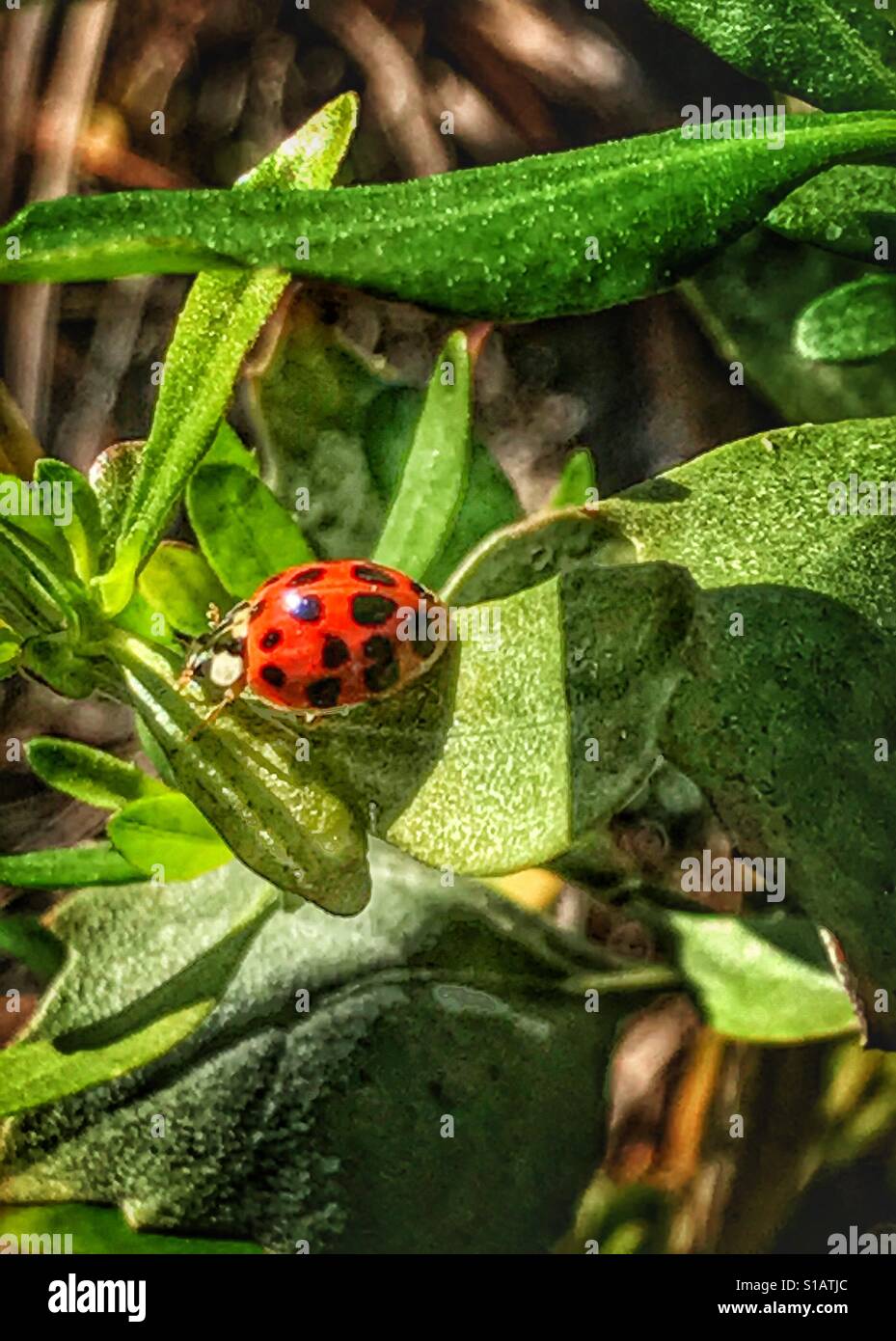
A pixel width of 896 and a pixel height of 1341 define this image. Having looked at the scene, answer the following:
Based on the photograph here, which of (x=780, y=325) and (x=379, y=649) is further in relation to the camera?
(x=780, y=325)

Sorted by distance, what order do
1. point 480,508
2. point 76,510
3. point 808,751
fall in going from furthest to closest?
point 480,508
point 76,510
point 808,751

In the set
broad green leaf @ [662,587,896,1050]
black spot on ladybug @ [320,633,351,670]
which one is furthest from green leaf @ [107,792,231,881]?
broad green leaf @ [662,587,896,1050]

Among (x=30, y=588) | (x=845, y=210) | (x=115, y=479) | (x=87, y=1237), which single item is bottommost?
(x=87, y=1237)

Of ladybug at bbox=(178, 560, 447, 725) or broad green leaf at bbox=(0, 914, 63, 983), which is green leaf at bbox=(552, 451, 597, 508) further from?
broad green leaf at bbox=(0, 914, 63, 983)

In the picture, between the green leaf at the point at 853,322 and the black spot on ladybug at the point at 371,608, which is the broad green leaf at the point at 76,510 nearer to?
the black spot on ladybug at the point at 371,608

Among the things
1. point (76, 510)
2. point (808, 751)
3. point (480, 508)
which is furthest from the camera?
point (480, 508)

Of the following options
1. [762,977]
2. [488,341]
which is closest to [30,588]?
[488,341]

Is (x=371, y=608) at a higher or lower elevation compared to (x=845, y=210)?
lower

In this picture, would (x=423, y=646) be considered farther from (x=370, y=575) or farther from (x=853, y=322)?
(x=853, y=322)
